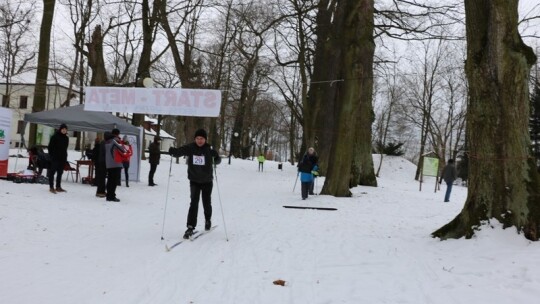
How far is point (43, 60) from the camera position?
63.7 feet

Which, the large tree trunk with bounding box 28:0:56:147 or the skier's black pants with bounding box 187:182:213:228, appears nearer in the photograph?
the skier's black pants with bounding box 187:182:213:228

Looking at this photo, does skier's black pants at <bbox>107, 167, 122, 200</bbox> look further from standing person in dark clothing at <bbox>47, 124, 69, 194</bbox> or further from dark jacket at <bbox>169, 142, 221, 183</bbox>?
dark jacket at <bbox>169, 142, 221, 183</bbox>

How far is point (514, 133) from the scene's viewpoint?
6523 millimetres

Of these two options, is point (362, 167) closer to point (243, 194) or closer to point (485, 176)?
point (243, 194)

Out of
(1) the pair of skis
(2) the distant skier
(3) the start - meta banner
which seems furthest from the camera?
(2) the distant skier

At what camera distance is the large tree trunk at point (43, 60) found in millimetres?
19391

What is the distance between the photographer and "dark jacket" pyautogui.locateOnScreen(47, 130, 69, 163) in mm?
11812

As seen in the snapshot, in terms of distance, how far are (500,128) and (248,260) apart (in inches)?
160

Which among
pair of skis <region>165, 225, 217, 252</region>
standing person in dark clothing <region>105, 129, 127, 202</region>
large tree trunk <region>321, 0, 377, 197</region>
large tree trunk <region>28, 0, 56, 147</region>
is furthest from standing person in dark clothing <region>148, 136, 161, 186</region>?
pair of skis <region>165, 225, 217, 252</region>

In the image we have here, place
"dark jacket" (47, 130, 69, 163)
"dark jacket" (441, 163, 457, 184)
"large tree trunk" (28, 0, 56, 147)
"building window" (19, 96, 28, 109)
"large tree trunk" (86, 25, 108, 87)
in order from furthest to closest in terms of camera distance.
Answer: "building window" (19, 96, 28, 109)
"large tree trunk" (86, 25, 108, 87)
"large tree trunk" (28, 0, 56, 147)
"dark jacket" (441, 163, 457, 184)
"dark jacket" (47, 130, 69, 163)

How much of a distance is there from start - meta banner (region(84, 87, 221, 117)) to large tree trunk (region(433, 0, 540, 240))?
8.44 meters

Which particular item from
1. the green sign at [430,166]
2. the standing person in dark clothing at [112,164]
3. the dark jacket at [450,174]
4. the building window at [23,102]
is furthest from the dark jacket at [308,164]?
the building window at [23,102]

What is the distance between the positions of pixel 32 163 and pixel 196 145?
1038cm

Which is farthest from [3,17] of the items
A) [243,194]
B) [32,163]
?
[243,194]
